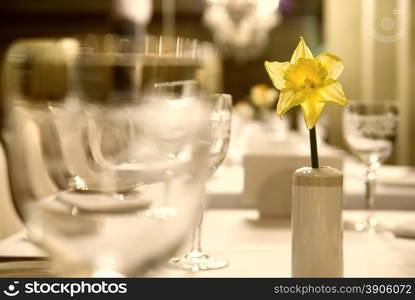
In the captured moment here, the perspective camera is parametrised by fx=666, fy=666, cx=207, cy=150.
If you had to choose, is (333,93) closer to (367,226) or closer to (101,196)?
(101,196)

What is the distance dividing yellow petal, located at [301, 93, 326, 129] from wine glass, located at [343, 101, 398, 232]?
35cm

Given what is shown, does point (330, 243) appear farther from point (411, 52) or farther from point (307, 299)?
point (411, 52)

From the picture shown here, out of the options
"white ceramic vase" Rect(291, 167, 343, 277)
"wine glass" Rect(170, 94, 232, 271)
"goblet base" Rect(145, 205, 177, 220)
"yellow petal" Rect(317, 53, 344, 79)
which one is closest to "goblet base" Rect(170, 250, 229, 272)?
"wine glass" Rect(170, 94, 232, 271)

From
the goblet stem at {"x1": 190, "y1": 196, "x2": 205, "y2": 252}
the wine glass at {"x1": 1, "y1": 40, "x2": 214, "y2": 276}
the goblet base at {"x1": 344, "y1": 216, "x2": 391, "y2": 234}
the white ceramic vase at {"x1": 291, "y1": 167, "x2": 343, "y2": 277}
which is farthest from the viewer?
the goblet base at {"x1": 344, "y1": 216, "x2": 391, "y2": 234}

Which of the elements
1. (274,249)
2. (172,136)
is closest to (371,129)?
(274,249)

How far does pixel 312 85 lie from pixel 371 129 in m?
0.38

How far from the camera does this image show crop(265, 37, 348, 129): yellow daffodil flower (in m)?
0.64

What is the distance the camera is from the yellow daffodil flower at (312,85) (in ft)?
2.09

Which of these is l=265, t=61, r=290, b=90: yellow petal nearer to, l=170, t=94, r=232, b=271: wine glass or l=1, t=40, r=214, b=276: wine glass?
l=170, t=94, r=232, b=271: wine glass

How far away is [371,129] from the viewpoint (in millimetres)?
997

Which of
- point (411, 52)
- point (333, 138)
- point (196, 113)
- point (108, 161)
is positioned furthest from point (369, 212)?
point (411, 52)

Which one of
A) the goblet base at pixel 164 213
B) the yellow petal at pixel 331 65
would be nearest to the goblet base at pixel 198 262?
the yellow petal at pixel 331 65

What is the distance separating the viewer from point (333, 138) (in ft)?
12.7

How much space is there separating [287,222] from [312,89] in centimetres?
43
